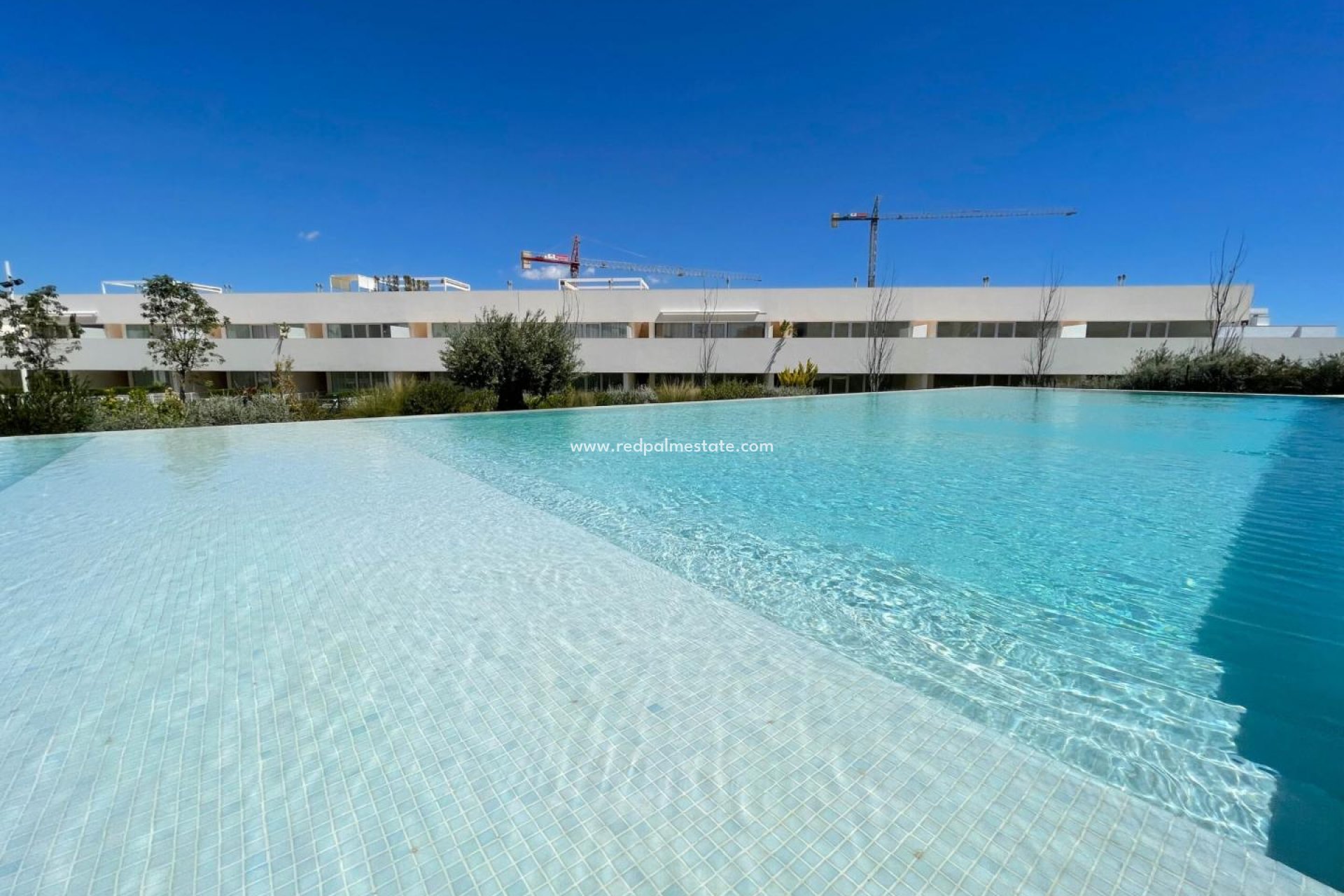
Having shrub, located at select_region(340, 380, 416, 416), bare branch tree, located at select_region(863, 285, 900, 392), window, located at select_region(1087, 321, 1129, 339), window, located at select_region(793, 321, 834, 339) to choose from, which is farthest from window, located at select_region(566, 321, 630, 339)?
window, located at select_region(1087, 321, 1129, 339)

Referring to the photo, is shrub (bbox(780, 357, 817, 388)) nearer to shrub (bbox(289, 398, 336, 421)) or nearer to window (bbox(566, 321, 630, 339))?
window (bbox(566, 321, 630, 339))

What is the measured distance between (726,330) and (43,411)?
70.7ft

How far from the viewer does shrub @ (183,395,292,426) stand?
1083 cm

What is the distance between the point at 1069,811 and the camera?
1389 millimetres

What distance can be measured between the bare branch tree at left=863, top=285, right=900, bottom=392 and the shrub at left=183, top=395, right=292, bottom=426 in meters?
22.0

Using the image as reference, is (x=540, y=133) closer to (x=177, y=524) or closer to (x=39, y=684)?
(x=177, y=524)

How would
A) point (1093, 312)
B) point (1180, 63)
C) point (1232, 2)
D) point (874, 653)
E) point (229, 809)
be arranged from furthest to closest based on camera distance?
point (1093, 312) < point (1180, 63) < point (1232, 2) < point (874, 653) < point (229, 809)

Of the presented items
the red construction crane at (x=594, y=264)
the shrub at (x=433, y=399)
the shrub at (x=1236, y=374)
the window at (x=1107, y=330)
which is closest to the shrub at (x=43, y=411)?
the shrub at (x=433, y=399)

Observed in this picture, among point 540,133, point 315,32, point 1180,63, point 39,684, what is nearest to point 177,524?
point 39,684

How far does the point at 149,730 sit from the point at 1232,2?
15.3 metres

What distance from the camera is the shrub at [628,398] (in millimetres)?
16234

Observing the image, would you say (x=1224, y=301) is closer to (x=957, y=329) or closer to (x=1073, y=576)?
(x=957, y=329)

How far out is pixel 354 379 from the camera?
2745 centimetres

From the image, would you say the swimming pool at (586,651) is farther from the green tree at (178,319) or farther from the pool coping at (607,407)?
the green tree at (178,319)
